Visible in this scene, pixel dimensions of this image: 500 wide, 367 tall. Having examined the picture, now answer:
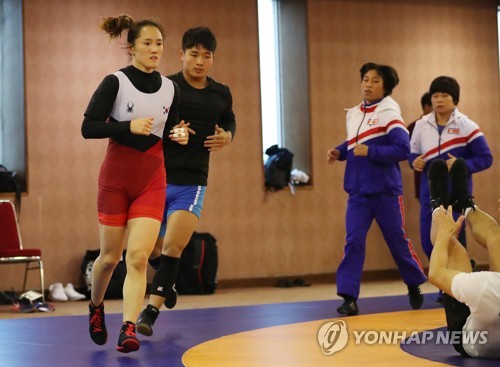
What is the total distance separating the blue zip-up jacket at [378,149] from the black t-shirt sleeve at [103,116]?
2.19 m

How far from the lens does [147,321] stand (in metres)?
4.16

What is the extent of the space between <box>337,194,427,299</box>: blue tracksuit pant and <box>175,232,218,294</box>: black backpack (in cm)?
286

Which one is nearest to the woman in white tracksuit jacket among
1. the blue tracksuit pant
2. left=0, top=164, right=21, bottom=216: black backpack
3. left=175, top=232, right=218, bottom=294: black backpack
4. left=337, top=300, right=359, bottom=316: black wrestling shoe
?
the blue tracksuit pant

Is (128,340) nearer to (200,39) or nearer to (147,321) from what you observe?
(147,321)

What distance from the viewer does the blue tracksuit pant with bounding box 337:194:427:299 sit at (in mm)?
5429

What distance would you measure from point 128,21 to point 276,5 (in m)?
5.79

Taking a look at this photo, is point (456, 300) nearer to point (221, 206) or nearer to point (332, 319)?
point (332, 319)

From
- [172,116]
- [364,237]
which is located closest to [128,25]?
[172,116]

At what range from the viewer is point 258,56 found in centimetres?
909

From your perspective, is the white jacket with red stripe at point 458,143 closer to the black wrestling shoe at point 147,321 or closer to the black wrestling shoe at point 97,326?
the black wrestling shoe at point 147,321

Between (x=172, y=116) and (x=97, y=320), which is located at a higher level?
(x=172, y=116)

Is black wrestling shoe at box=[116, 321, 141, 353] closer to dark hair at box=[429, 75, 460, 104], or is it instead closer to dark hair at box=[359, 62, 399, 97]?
dark hair at box=[359, 62, 399, 97]

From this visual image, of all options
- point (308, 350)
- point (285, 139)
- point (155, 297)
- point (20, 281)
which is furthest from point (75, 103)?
point (308, 350)

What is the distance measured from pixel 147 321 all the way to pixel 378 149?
6.63 ft
